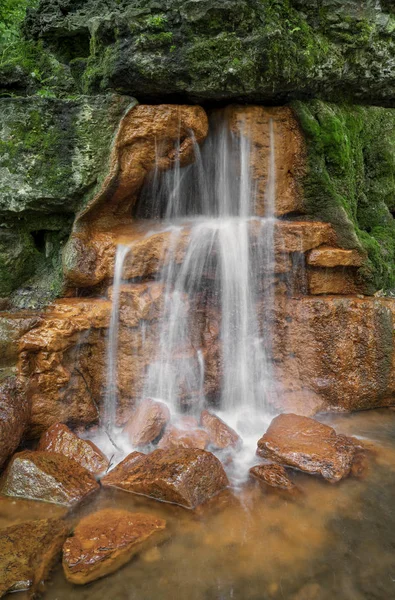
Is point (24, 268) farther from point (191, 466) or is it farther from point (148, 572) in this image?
point (148, 572)

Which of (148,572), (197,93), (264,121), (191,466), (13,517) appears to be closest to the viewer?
(148,572)

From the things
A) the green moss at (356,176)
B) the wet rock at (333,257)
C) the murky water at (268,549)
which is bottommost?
the murky water at (268,549)

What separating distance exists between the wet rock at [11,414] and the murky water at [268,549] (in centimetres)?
78

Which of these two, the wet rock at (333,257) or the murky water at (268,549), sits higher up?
the wet rock at (333,257)

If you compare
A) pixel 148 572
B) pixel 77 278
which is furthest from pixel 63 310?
pixel 148 572

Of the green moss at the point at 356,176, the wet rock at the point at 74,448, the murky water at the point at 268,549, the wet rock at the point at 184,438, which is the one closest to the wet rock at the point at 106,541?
the murky water at the point at 268,549

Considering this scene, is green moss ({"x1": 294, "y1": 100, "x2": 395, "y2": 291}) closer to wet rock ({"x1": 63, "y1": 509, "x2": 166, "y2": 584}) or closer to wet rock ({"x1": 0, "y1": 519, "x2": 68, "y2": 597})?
wet rock ({"x1": 63, "y1": 509, "x2": 166, "y2": 584})

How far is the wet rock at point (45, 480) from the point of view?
4137mm

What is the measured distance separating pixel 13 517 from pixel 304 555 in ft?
8.11

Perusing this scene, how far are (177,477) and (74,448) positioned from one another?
1.31 metres

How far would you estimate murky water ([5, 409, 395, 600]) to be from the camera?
3.15 metres

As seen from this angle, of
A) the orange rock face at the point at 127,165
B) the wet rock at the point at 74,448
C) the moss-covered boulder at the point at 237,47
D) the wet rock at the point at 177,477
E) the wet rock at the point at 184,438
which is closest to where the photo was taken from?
the wet rock at the point at 177,477

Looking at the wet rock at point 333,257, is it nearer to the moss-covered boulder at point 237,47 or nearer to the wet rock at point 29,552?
the moss-covered boulder at point 237,47

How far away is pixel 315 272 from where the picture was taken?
5895 millimetres
